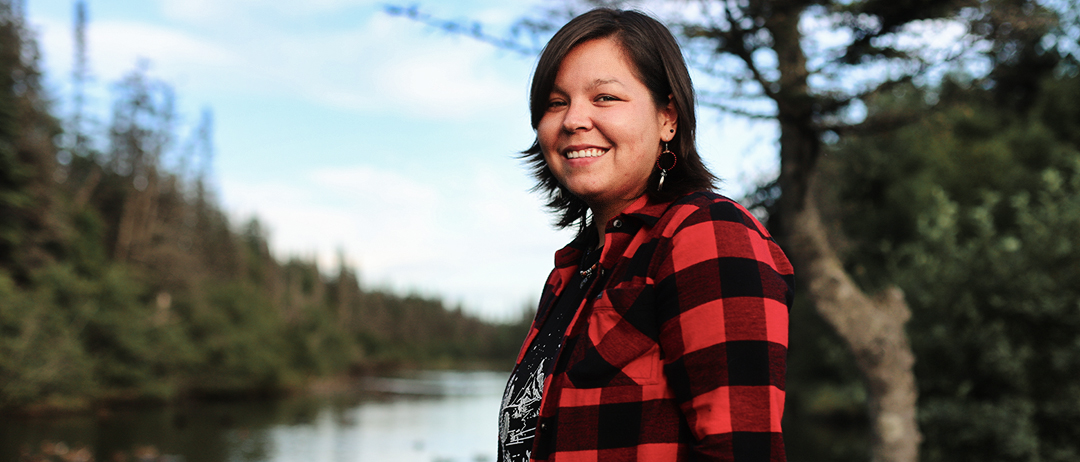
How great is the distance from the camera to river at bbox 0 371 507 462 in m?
19.5

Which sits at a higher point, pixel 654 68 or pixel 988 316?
pixel 988 316

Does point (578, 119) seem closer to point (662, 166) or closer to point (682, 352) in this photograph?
point (662, 166)

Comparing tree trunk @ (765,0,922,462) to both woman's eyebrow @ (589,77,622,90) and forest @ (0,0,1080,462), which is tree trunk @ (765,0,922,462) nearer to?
forest @ (0,0,1080,462)

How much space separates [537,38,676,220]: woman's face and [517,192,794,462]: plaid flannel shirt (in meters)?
0.13

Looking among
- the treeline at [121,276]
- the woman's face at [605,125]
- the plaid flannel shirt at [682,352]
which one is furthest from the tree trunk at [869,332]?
the treeline at [121,276]

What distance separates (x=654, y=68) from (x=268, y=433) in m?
26.0

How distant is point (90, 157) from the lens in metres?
43.6

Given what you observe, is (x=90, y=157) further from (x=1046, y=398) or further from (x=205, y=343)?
(x=1046, y=398)

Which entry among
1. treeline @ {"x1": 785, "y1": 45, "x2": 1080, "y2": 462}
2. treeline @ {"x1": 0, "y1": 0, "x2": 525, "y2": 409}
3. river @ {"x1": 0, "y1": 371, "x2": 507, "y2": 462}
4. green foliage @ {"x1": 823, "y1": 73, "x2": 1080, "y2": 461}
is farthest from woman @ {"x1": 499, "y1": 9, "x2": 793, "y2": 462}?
treeline @ {"x1": 0, "y1": 0, "x2": 525, "y2": 409}


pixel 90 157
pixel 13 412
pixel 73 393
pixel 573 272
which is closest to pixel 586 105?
pixel 573 272

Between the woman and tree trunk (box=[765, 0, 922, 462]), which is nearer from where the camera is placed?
the woman

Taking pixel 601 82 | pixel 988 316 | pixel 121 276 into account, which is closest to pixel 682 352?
pixel 601 82

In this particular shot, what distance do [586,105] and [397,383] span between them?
54.3m

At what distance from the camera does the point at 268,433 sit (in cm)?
2467
